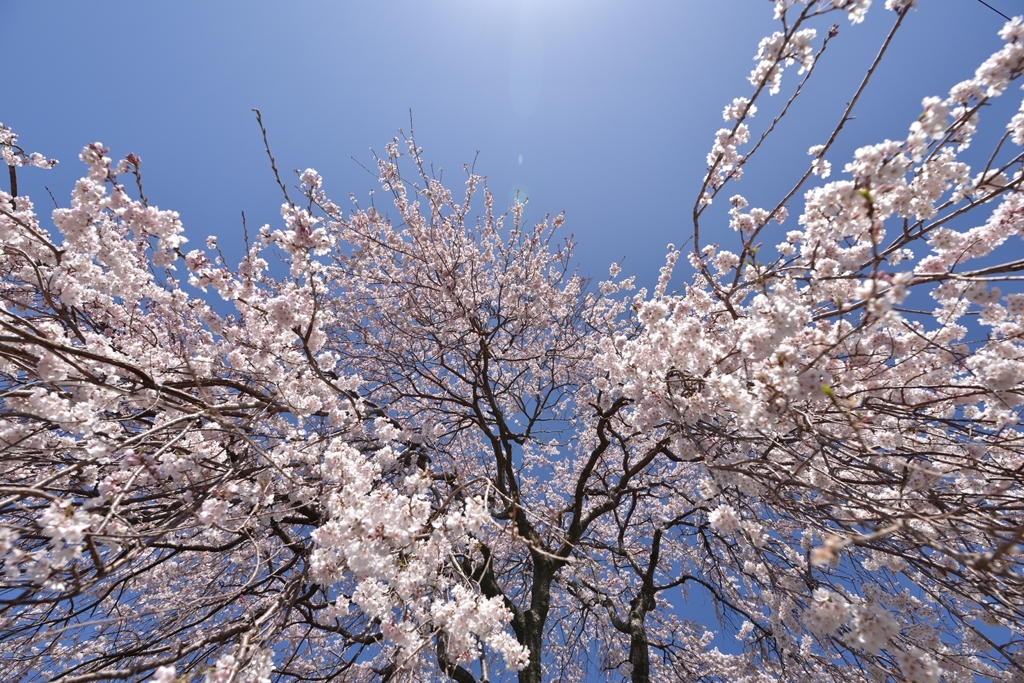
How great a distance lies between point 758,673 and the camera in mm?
5602

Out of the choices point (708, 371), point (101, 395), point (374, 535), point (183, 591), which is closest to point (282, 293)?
point (101, 395)

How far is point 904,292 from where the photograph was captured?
165cm

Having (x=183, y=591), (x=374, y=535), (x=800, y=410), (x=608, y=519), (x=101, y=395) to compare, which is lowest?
(x=183, y=591)

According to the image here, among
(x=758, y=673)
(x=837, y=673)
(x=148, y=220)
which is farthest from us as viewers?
(x=758, y=673)

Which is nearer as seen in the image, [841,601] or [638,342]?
[841,601]

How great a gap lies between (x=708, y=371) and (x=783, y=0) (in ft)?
7.15

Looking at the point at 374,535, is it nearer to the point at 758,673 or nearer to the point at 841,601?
the point at 841,601

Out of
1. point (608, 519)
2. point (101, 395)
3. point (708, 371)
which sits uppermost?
point (608, 519)

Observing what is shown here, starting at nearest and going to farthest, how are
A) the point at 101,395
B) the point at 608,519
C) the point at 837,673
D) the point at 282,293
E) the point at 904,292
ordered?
1. the point at 904,292
2. the point at 101,395
3. the point at 282,293
4. the point at 837,673
5. the point at 608,519

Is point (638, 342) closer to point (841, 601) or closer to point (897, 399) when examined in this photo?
point (841, 601)

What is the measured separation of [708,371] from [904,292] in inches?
45.4

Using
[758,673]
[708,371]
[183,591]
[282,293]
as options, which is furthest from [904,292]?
[183,591]

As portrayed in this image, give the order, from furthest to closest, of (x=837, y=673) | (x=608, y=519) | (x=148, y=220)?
(x=608, y=519) < (x=837, y=673) < (x=148, y=220)

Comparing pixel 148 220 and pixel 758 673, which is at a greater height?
pixel 148 220
